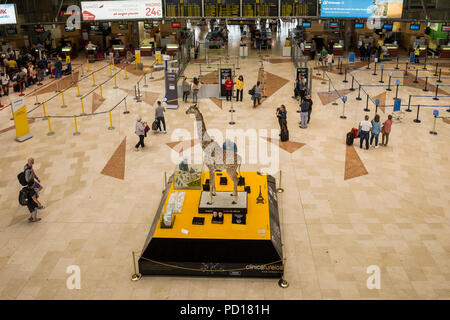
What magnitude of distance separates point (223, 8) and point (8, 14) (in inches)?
554

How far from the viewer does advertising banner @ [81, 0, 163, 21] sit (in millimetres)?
27016

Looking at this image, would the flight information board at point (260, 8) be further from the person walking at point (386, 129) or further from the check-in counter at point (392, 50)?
the person walking at point (386, 129)

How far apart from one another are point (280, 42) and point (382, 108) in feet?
66.0

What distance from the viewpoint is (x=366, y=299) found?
7.89 meters

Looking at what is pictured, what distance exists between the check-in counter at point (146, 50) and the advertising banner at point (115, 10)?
12.4 ft

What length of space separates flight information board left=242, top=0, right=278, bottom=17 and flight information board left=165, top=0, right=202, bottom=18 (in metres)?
2.67

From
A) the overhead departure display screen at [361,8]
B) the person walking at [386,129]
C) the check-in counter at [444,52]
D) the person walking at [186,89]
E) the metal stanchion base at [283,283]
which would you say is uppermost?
the overhead departure display screen at [361,8]

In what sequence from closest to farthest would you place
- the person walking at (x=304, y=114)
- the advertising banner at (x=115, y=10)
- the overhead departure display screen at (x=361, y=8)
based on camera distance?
1. the person walking at (x=304, y=114)
2. the overhead departure display screen at (x=361, y=8)
3. the advertising banner at (x=115, y=10)

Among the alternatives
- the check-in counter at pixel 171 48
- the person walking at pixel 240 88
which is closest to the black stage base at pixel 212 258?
the person walking at pixel 240 88

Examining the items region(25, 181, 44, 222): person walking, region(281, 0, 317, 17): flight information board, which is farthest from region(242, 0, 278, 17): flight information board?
region(25, 181, 44, 222): person walking

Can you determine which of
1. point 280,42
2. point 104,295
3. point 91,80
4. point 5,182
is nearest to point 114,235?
point 104,295

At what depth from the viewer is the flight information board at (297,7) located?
81.3ft

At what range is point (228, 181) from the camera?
36.1ft
